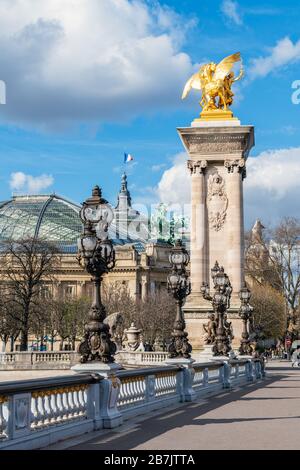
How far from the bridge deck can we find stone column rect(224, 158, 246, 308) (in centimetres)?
2681

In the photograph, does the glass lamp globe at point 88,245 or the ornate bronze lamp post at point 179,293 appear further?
the ornate bronze lamp post at point 179,293

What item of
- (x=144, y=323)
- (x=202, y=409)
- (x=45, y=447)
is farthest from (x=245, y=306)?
(x=144, y=323)

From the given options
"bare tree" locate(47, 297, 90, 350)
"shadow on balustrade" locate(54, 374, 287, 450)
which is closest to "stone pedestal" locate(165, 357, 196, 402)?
"shadow on balustrade" locate(54, 374, 287, 450)

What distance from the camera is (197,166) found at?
51.7 m

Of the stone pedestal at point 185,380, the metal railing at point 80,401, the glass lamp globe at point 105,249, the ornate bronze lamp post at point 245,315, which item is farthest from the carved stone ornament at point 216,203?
the glass lamp globe at point 105,249

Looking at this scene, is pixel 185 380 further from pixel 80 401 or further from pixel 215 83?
pixel 215 83

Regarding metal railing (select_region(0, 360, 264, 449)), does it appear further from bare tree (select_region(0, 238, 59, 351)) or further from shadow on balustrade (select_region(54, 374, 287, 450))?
bare tree (select_region(0, 238, 59, 351))

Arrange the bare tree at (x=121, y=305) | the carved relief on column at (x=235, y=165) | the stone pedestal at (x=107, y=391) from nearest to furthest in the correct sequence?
the stone pedestal at (x=107, y=391), the carved relief on column at (x=235, y=165), the bare tree at (x=121, y=305)

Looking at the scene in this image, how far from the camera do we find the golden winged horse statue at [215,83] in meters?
53.7

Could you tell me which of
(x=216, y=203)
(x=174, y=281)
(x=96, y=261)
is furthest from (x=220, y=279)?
(x=216, y=203)

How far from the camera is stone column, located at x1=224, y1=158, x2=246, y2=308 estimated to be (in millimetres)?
51375

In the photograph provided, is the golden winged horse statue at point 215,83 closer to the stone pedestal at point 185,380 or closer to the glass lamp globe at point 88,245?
the stone pedestal at point 185,380

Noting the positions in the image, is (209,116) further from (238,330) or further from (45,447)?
(45,447)

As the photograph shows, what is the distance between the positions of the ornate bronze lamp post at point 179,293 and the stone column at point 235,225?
25784 millimetres
